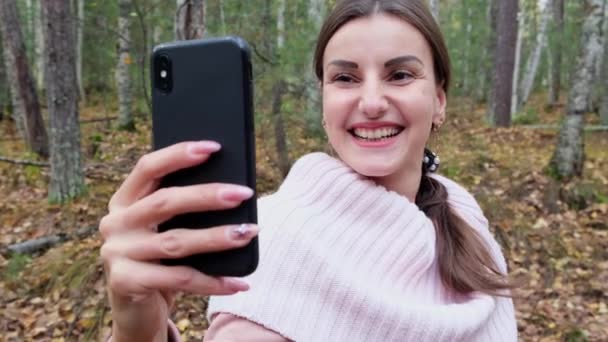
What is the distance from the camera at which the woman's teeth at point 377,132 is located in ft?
5.11

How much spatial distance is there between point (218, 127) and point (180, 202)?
6.2 inches

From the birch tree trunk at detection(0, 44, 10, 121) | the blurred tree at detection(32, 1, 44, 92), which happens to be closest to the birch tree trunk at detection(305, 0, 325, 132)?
the birch tree trunk at detection(0, 44, 10, 121)

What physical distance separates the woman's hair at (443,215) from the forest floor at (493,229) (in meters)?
0.55

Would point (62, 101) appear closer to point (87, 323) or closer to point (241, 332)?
point (87, 323)

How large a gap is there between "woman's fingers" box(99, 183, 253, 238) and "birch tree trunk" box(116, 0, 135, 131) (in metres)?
11.5

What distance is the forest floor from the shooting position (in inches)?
171

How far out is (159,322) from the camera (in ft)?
3.66

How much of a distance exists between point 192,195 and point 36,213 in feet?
20.5

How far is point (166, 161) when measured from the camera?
949 mm

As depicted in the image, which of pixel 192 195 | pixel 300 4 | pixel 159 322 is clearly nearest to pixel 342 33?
pixel 192 195

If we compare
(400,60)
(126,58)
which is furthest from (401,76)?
(126,58)

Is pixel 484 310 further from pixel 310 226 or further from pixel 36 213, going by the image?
pixel 36 213

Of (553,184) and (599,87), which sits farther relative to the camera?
(599,87)

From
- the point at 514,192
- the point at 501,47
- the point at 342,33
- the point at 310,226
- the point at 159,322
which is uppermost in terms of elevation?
the point at 501,47
